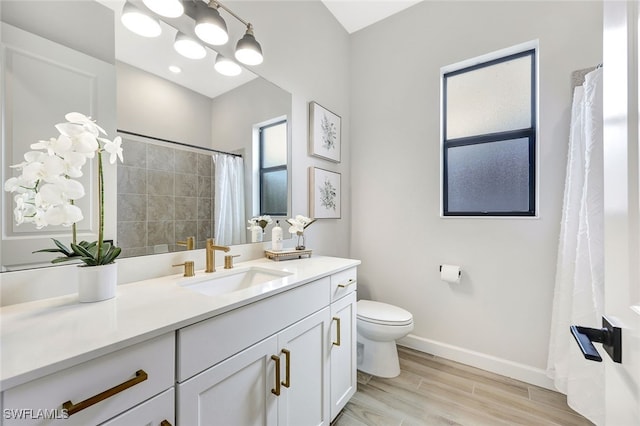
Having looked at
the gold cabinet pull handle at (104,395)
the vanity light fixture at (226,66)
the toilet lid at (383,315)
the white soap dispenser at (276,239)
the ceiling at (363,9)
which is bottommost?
the toilet lid at (383,315)

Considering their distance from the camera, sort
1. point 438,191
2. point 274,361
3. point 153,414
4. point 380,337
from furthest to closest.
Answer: point 438,191 → point 380,337 → point 274,361 → point 153,414

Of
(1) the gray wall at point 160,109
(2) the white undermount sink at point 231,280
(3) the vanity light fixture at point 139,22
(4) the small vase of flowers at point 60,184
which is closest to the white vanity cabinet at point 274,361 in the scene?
(2) the white undermount sink at point 231,280

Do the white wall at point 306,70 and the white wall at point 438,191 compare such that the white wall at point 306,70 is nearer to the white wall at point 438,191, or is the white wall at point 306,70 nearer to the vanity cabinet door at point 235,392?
the white wall at point 438,191

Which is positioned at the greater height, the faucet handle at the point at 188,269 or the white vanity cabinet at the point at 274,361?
the faucet handle at the point at 188,269

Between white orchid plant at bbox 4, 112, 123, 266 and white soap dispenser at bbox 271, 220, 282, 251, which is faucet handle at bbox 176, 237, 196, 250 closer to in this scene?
white orchid plant at bbox 4, 112, 123, 266

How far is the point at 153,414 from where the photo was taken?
645mm

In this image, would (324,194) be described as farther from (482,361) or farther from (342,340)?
(482,361)

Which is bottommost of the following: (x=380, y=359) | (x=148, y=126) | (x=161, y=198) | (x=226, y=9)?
(x=380, y=359)

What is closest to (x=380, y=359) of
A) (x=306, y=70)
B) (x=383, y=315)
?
(x=383, y=315)

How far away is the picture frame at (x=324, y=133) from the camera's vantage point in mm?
2014

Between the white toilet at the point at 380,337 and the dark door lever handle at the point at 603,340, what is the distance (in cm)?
129

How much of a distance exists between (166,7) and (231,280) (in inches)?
50.2

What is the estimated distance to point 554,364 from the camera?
1564 mm

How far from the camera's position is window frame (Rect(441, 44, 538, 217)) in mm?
1809
